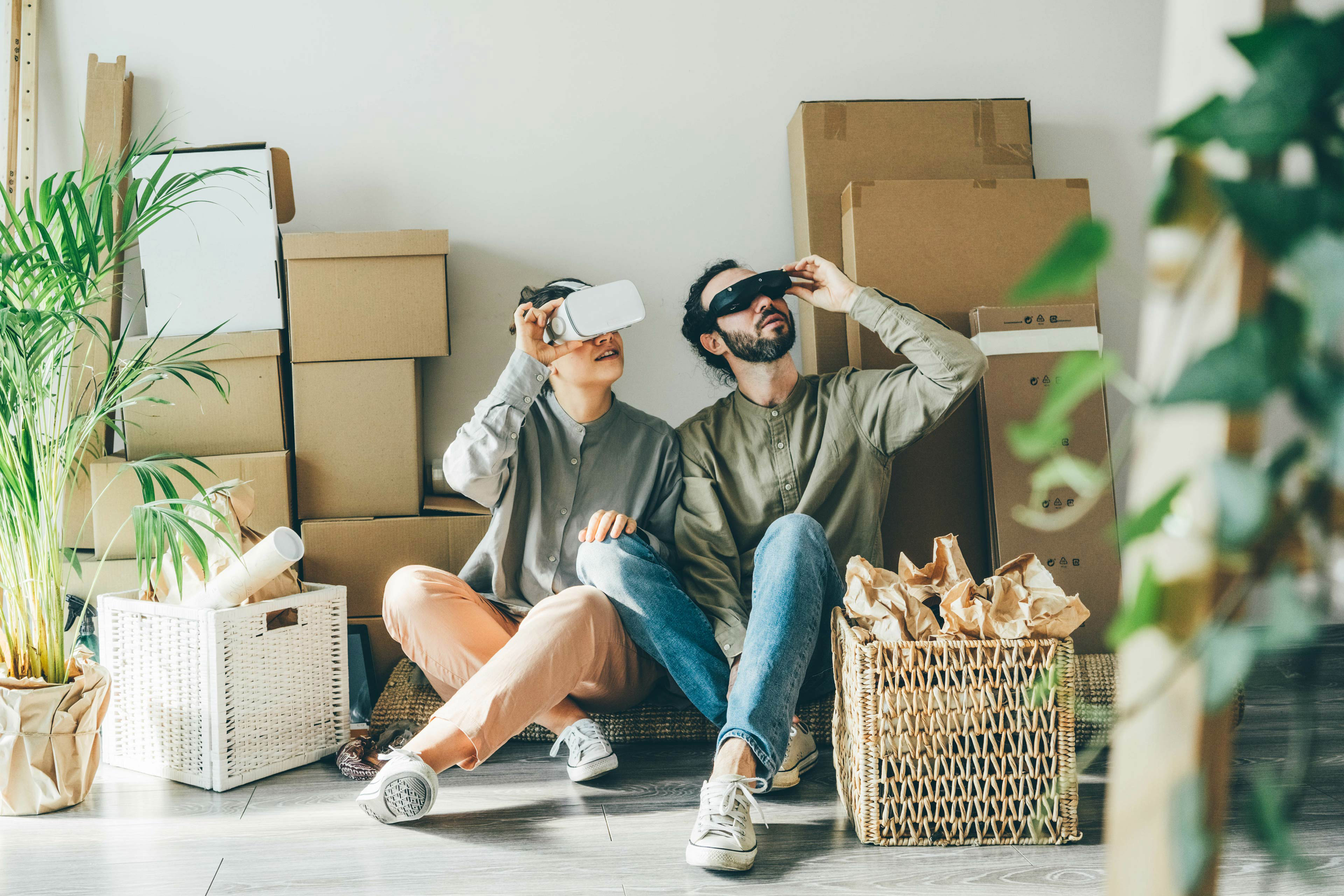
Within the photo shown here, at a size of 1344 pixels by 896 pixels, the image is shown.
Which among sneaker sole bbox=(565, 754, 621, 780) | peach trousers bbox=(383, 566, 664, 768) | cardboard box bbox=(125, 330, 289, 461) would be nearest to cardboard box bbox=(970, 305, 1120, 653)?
peach trousers bbox=(383, 566, 664, 768)

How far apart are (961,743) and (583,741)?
0.64 m

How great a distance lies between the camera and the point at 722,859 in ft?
3.92

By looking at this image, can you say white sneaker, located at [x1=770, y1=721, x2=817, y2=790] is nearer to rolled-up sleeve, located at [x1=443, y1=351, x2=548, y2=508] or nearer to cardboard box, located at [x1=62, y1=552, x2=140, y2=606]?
rolled-up sleeve, located at [x1=443, y1=351, x2=548, y2=508]

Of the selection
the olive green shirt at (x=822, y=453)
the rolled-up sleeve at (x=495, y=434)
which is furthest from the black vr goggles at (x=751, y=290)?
the rolled-up sleeve at (x=495, y=434)

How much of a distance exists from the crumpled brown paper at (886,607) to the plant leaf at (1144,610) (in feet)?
3.44

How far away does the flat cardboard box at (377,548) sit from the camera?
6.49ft

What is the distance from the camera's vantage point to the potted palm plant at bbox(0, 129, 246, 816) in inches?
57.0

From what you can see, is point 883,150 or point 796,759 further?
point 883,150

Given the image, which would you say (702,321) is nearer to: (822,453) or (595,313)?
(595,313)

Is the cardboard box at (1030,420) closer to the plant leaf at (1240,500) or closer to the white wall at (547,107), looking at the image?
the white wall at (547,107)

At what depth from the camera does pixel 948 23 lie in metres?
2.36

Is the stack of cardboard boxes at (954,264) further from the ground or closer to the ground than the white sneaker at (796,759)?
further from the ground

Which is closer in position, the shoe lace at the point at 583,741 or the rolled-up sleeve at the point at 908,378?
the shoe lace at the point at 583,741

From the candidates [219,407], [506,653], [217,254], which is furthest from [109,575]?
[506,653]
